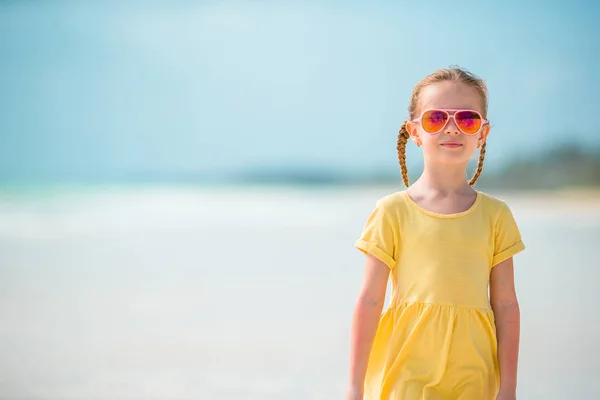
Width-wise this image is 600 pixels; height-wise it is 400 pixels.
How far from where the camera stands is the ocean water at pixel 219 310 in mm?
2775

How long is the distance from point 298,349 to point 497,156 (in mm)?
13696

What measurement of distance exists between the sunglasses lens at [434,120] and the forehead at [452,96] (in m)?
0.02

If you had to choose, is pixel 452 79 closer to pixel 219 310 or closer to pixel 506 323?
pixel 506 323

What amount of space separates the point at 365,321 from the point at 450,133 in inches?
15.0

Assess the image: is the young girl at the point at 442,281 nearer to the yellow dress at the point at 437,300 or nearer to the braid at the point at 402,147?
the yellow dress at the point at 437,300

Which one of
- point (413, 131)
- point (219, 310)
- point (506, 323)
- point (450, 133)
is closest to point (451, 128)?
point (450, 133)

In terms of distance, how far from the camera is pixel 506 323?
4.76ft

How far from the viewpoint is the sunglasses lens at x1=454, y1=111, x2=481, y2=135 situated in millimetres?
1465

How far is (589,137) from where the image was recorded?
15227mm

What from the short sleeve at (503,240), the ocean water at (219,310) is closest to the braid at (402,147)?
the short sleeve at (503,240)

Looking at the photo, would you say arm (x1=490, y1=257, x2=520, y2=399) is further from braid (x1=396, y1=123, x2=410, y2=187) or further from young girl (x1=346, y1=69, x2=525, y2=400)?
braid (x1=396, y1=123, x2=410, y2=187)

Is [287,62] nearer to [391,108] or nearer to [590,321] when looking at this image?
[391,108]

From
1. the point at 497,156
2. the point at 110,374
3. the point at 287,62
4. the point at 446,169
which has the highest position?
the point at 287,62

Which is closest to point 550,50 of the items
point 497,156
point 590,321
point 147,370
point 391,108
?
point 497,156
